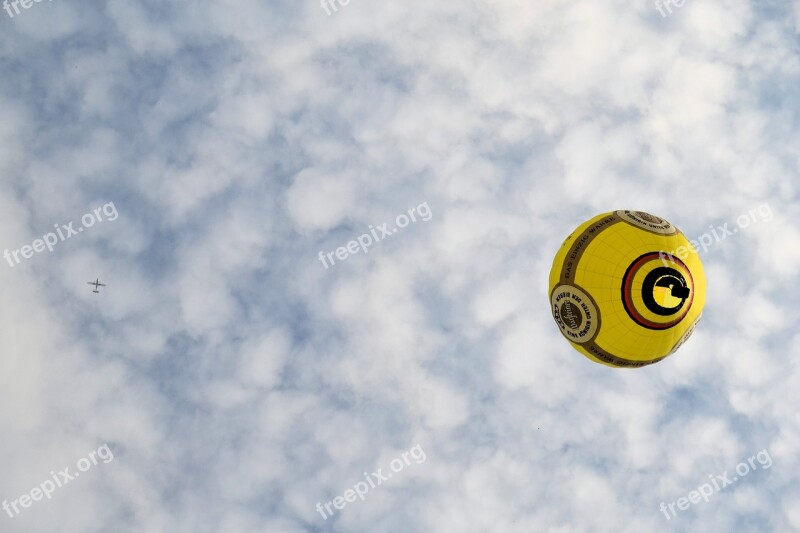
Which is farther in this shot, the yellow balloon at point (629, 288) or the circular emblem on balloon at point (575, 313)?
the circular emblem on balloon at point (575, 313)

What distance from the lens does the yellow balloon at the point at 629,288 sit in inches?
806

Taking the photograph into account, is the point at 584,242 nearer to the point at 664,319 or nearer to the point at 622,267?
the point at 622,267

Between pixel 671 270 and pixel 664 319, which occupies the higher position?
pixel 671 270

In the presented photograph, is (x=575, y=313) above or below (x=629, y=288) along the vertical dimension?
above

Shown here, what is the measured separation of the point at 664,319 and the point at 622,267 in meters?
2.48

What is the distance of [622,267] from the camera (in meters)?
20.7

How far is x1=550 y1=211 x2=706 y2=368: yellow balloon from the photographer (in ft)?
67.2

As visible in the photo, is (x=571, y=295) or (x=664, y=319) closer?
(x=664, y=319)

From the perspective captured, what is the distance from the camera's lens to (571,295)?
22.0 meters

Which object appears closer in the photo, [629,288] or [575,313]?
[629,288]

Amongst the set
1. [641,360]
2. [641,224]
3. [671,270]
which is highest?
[641,224]

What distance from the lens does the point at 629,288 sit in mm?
20469

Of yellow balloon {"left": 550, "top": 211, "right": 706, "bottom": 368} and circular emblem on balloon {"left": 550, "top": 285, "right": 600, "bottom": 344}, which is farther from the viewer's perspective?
circular emblem on balloon {"left": 550, "top": 285, "right": 600, "bottom": 344}

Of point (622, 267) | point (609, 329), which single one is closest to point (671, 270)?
point (622, 267)
